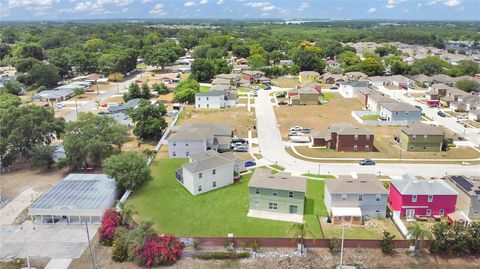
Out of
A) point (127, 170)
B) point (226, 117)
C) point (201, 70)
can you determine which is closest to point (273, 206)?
point (127, 170)

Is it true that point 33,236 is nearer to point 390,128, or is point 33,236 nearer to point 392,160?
point 392,160

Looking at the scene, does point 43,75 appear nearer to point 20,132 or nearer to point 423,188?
point 20,132

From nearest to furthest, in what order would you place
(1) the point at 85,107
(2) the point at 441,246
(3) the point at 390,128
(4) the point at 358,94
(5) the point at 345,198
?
(2) the point at 441,246 < (5) the point at 345,198 < (3) the point at 390,128 < (1) the point at 85,107 < (4) the point at 358,94

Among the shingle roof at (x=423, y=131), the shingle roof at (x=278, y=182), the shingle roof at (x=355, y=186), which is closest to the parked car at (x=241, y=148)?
the shingle roof at (x=278, y=182)

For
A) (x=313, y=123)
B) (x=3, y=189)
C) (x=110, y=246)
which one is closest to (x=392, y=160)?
(x=313, y=123)

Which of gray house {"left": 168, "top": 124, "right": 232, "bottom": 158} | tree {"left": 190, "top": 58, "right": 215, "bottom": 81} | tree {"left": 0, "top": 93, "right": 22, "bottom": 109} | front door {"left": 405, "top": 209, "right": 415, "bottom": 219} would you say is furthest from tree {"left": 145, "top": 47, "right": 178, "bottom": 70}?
front door {"left": 405, "top": 209, "right": 415, "bottom": 219}

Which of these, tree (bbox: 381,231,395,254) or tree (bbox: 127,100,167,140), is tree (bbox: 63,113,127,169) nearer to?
tree (bbox: 127,100,167,140)
